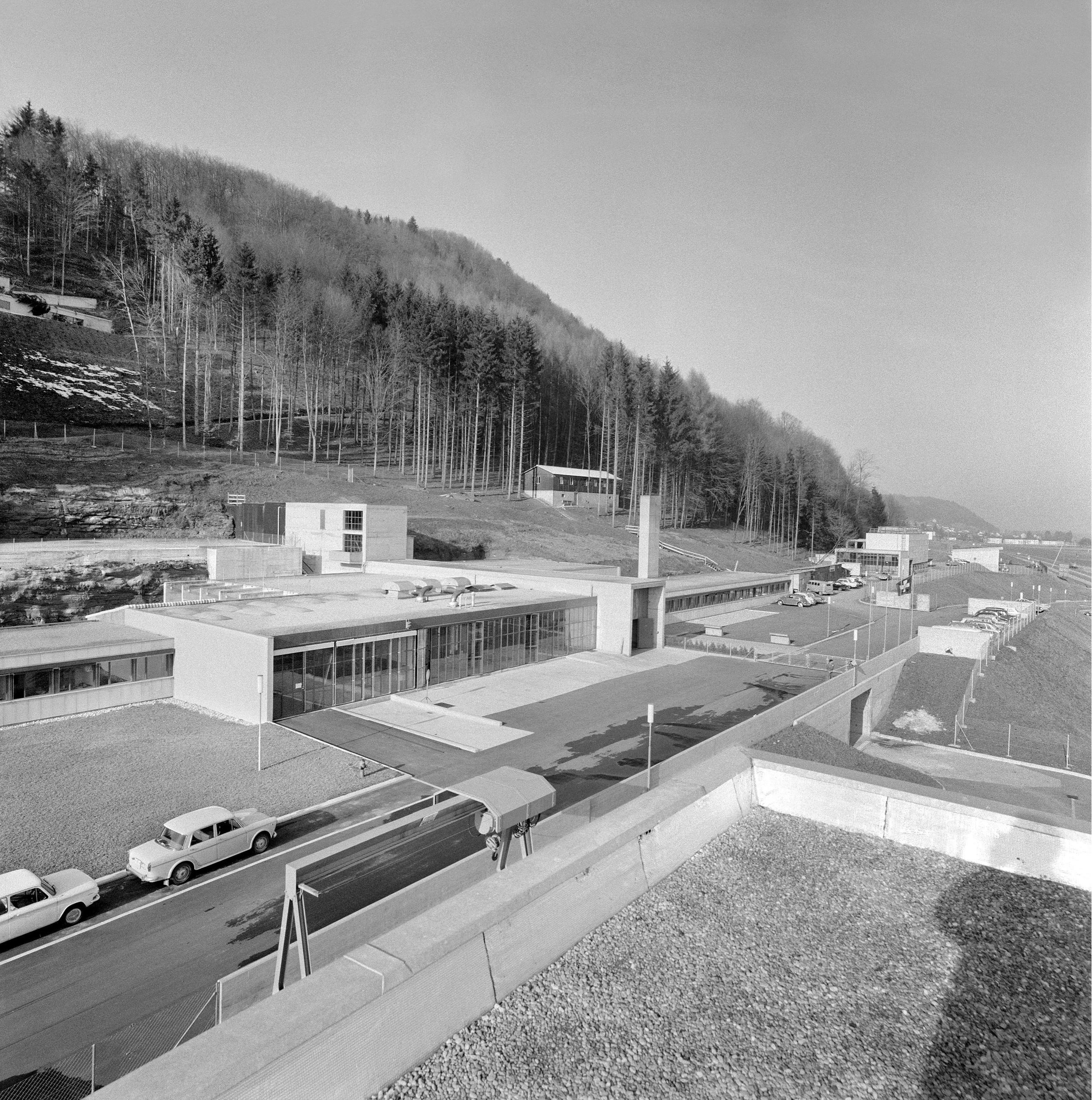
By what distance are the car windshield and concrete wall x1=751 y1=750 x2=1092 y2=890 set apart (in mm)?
8978

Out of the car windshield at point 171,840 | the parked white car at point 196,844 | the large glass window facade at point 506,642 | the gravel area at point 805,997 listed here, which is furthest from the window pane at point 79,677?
the gravel area at point 805,997

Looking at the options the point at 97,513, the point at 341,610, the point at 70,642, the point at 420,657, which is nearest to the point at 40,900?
the point at 70,642

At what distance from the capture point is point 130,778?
14.9m

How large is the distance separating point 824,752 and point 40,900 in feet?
55.1

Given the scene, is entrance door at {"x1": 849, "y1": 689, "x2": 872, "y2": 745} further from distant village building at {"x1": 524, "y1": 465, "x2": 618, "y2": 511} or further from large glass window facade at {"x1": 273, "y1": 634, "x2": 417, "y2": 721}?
distant village building at {"x1": 524, "y1": 465, "x2": 618, "y2": 511}

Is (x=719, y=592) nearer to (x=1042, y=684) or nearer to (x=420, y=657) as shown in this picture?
(x=1042, y=684)

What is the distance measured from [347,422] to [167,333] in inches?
724

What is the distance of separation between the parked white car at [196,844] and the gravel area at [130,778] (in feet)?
2.31

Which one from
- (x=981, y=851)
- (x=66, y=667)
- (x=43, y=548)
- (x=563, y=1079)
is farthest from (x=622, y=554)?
(x=563, y=1079)

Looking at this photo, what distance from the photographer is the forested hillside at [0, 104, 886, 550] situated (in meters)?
61.6

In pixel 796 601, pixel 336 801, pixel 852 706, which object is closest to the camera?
pixel 336 801

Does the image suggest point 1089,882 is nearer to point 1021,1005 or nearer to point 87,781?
point 1021,1005

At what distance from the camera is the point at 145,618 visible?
22391 mm

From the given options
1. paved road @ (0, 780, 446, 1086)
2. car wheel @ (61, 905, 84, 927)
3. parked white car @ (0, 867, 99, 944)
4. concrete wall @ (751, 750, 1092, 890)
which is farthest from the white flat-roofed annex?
concrete wall @ (751, 750, 1092, 890)
